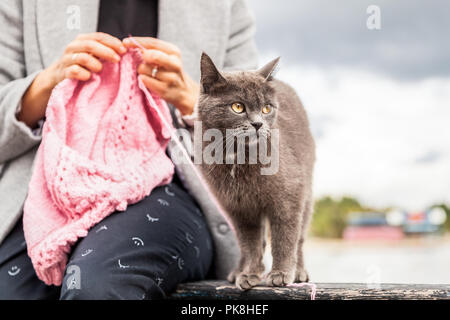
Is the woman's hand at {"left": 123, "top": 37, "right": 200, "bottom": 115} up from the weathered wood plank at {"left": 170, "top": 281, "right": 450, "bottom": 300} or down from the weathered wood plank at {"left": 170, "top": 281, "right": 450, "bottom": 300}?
up

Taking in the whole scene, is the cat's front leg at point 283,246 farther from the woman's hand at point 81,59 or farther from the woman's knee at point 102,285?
the woman's hand at point 81,59

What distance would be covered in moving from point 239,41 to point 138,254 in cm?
56

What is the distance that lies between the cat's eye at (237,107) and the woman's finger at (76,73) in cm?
32

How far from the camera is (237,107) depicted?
77cm

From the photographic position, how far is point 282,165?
2.73 feet

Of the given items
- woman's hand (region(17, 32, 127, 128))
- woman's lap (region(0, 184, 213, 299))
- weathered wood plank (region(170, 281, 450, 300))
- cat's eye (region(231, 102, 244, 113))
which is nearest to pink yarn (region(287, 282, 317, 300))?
weathered wood plank (region(170, 281, 450, 300))

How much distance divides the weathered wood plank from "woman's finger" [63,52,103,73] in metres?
0.50

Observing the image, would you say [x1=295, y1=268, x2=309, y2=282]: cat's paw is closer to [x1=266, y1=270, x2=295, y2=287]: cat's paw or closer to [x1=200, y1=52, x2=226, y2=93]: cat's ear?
[x1=266, y1=270, x2=295, y2=287]: cat's paw

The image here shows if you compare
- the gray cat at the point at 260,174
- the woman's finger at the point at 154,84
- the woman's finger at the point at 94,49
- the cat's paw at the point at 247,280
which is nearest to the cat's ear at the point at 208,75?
the gray cat at the point at 260,174

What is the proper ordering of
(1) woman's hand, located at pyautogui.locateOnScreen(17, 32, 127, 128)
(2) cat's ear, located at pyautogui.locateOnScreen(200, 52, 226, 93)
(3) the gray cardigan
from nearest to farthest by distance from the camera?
(2) cat's ear, located at pyautogui.locateOnScreen(200, 52, 226, 93), (1) woman's hand, located at pyautogui.locateOnScreen(17, 32, 127, 128), (3) the gray cardigan

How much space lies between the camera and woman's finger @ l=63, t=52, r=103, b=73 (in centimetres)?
86

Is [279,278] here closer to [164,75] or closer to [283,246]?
[283,246]
